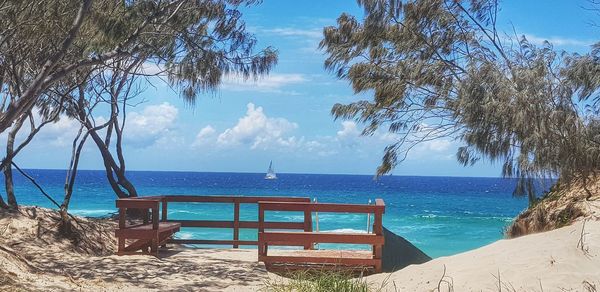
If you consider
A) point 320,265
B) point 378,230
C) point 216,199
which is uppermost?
point 216,199

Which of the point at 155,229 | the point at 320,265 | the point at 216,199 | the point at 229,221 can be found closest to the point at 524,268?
the point at 320,265

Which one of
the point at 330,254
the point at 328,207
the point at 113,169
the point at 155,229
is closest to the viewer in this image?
the point at 328,207

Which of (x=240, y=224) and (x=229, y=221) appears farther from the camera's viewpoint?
(x=240, y=224)

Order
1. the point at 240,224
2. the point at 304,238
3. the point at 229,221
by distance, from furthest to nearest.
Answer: the point at 240,224 < the point at 229,221 < the point at 304,238

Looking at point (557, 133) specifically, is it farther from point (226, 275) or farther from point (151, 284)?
point (151, 284)

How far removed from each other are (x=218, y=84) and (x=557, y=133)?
212 inches

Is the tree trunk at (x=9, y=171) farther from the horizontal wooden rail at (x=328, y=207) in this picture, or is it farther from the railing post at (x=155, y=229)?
the horizontal wooden rail at (x=328, y=207)

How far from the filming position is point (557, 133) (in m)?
9.79

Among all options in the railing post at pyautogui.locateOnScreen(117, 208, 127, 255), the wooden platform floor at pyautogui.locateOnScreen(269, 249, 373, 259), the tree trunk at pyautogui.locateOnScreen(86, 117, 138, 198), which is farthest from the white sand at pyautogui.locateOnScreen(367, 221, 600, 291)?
the tree trunk at pyautogui.locateOnScreen(86, 117, 138, 198)

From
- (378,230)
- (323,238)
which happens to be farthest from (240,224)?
(378,230)

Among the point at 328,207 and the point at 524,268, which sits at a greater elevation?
the point at 328,207

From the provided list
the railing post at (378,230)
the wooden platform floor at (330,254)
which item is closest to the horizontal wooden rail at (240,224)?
the wooden platform floor at (330,254)

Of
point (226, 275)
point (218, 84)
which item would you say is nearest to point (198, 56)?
point (218, 84)

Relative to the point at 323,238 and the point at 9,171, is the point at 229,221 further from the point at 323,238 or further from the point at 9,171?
the point at 9,171
